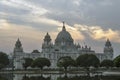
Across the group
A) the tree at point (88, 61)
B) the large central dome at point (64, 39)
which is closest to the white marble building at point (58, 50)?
the large central dome at point (64, 39)

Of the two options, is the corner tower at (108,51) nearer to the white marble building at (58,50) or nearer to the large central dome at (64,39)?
the white marble building at (58,50)

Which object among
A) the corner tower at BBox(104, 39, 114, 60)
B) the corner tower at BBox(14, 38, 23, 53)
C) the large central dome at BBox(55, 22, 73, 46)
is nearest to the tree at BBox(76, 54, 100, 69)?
the corner tower at BBox(14, 38, 23, 53)

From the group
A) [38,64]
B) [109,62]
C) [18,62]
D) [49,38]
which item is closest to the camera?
[38,64]

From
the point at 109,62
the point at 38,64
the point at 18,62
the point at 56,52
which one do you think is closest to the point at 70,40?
the point at 56,52

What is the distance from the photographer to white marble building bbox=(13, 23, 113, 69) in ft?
564

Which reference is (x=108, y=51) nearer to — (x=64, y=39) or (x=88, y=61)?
(x=64, y=39)

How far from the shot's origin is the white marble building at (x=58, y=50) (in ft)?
564

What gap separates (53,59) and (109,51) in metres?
34.6

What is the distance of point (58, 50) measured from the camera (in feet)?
580

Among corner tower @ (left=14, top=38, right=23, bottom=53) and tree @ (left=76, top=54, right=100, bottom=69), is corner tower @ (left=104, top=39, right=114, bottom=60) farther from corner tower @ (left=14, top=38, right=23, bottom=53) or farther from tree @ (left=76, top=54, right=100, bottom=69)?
tree @ (left=76, top=54, right=100, bottom=69)

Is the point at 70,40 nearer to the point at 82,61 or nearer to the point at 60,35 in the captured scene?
the point at 60,35

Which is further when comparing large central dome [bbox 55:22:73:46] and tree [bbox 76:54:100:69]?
large central dome [bbox 55:22:73:46]

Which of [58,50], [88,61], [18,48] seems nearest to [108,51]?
[58,50]

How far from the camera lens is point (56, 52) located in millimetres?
174250
